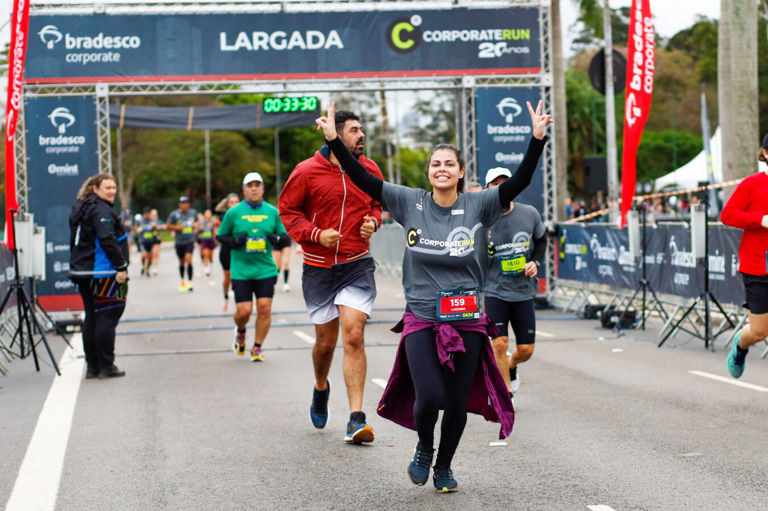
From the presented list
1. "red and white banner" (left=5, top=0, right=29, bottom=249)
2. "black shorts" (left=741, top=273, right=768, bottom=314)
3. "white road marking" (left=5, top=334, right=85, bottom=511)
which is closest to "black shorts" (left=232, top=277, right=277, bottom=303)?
"white road marking" (left=5, top=334, right=85, bottom=511)

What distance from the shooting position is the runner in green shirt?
11781mm

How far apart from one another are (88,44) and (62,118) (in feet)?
4.14

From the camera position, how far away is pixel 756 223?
7.92 meters

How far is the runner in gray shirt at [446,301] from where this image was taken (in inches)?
220

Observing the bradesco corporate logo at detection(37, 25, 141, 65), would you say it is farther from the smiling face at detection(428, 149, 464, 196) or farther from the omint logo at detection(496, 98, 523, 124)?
Answer: the smiling face at detection(428, 149, 464, 196)

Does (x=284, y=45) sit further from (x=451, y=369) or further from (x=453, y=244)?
(x=451, y=369)

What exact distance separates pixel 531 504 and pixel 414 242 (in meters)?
1.46

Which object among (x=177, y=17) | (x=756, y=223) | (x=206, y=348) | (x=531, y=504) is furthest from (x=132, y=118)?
(x=531, y=504)

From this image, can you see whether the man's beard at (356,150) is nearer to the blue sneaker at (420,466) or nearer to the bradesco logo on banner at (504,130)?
the blue sneaker at (420,466)

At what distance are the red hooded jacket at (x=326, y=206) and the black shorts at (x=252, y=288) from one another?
179 inches

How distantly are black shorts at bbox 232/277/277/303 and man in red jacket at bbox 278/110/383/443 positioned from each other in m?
4.44

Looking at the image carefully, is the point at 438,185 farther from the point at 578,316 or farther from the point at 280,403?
the point at 578,316

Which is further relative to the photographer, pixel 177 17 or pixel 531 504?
pixel 177 17

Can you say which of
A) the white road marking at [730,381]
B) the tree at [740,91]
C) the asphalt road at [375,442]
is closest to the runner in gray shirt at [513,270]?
the asphalt road at [375,442]
